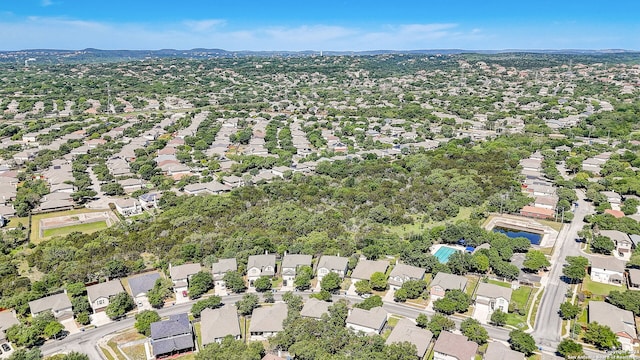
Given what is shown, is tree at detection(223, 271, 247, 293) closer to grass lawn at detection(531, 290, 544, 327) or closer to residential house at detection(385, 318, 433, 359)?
residential house at detection(385, 318, 433, 359)

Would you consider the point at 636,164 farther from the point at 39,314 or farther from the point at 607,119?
the point at 39,314

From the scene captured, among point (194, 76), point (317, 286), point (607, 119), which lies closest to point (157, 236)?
point (317, 286)

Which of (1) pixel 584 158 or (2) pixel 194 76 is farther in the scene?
(2) pixel 194 76

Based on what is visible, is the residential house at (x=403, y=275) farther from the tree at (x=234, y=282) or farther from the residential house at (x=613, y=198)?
the residential house at (x=613, y=198)

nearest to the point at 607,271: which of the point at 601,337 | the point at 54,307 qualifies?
the point at 601,337

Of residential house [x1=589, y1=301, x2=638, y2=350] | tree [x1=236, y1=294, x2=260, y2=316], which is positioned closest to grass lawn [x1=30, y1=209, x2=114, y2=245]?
tree [x1=236, y1=294, x2=260, y2=316]

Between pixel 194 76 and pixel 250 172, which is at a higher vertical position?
pixel 194 76

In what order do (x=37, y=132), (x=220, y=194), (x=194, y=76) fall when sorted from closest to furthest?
(x=220, y=194) < (x=37, y=132) < (x=194, y=76)
